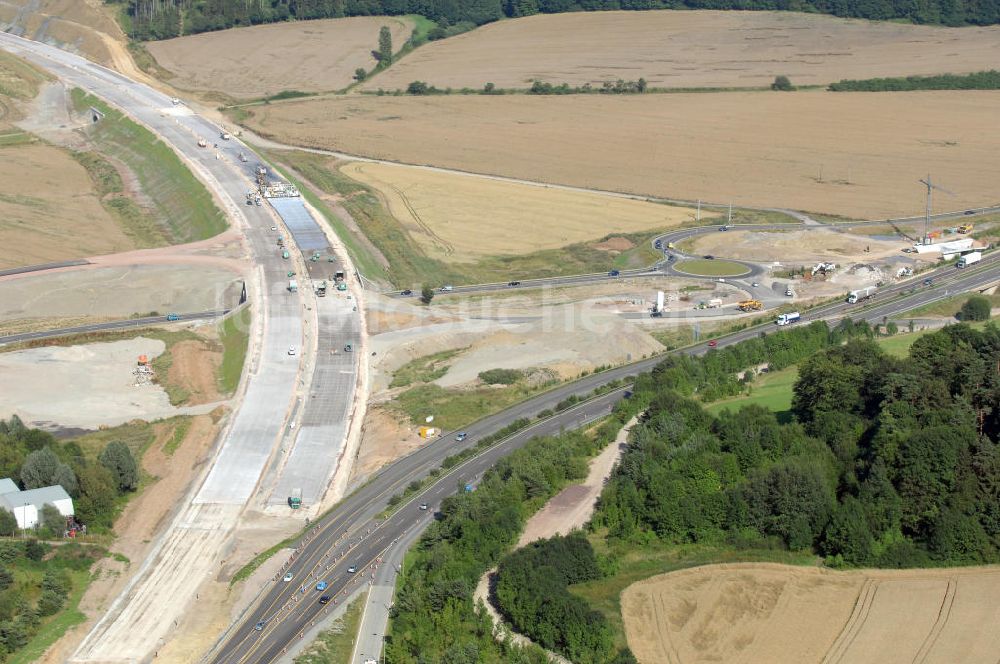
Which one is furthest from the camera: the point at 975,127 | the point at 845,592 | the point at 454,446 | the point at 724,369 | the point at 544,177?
the point at 975,127

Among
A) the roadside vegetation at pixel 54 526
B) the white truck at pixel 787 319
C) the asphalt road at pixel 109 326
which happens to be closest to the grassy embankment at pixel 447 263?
the asphalt road at pixel 109 326

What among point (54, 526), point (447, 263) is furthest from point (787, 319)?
point (54, 526)

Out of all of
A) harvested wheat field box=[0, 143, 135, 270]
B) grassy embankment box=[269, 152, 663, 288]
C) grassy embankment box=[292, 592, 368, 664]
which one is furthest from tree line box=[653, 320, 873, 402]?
harvested wheat field box=[0, 143, 135, 270]

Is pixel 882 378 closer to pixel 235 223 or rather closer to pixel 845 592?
pixel 845 592

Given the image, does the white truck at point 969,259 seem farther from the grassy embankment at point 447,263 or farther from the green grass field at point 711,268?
the grassy embankment at point 447,263

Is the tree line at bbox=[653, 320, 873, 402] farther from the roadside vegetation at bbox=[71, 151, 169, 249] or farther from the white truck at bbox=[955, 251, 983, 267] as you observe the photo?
the roadside vegetation at bbox=[71, 151, 169, 249]

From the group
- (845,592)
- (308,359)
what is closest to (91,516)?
(308,359)
